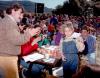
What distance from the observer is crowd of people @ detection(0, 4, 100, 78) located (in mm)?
2416

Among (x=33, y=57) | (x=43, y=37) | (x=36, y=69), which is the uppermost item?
(x=43, y=37)

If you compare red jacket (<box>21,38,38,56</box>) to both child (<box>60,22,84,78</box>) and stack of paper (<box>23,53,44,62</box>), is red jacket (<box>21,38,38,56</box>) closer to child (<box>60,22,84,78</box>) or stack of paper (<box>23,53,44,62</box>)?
stack of paper (<box>23,53,44,62</box>)

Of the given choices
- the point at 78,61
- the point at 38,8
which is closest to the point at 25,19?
the point at 38,8

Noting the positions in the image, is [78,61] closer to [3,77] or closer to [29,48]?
[29,48]

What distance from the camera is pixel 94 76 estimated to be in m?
1.05

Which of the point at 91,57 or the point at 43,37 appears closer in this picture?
the point at 91,57

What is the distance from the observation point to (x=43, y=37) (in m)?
4.01

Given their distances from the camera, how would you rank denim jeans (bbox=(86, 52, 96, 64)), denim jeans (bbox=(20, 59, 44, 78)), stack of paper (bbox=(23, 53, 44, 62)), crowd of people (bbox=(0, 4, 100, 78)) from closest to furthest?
crowd of people (bbox=(0, 4, 100, 78)) → stack of paper (bbox=(23, 53, 44, 62)) → denim jeans (bbox=(20, 59, 44, 78)) → denim jeans (bbox=(86, 52, 96, 64))

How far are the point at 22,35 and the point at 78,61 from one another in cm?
106

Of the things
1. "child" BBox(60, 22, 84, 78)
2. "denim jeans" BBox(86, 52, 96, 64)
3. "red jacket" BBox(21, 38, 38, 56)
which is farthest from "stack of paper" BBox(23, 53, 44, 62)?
"denim jeans" BBox(86, 52, 96, 64)

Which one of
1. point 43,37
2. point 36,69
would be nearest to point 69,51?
point 36,69

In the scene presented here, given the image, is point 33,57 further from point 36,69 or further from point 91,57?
point 91,57

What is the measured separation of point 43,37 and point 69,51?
0.89 m

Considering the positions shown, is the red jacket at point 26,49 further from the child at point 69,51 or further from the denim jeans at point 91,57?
the denim jeans at point 91,57
